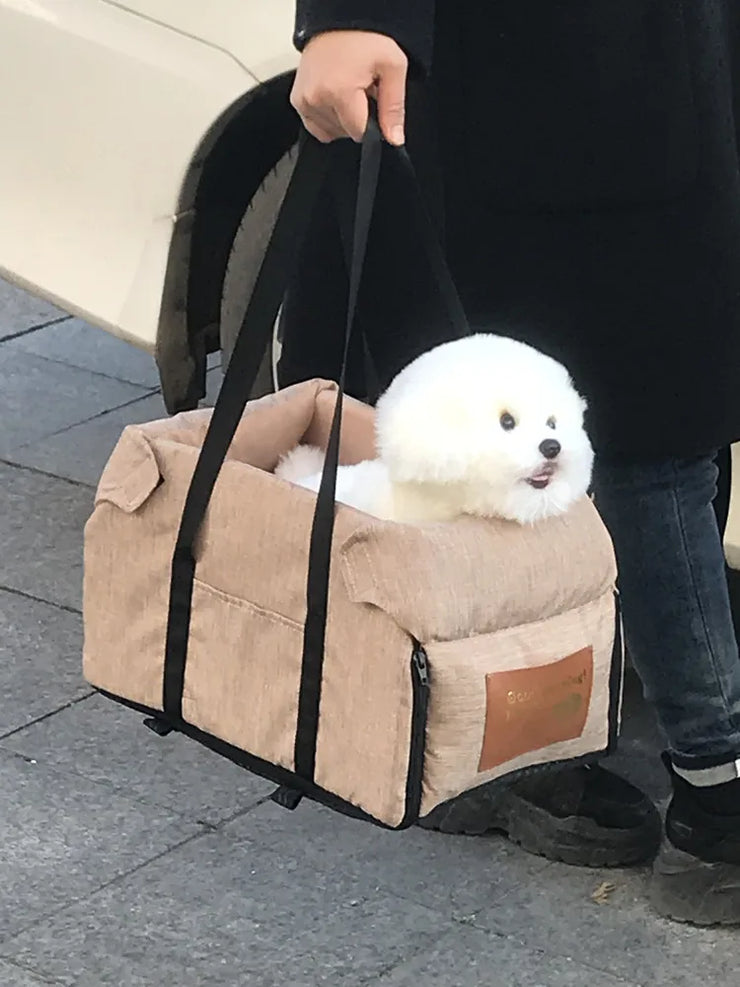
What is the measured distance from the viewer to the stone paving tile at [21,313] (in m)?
4.96

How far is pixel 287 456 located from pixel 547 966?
29.2 inches

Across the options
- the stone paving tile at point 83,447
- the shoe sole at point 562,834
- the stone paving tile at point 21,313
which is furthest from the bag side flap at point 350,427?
the stone paving tile at point 21,313

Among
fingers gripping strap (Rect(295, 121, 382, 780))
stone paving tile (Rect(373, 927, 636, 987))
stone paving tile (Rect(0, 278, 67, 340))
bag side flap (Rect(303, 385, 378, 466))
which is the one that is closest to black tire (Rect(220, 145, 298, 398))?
bag side flap (Rect(303, 385, 378, 466))

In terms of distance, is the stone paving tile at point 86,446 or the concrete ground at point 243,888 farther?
the stone paving tile at point 86,446

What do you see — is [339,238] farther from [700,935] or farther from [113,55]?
[700,935]

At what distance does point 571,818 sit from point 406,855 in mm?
241

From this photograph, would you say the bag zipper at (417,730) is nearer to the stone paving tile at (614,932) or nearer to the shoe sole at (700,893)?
the stone paving tile at (614,932)

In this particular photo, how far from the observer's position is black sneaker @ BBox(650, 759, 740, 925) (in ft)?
7.79

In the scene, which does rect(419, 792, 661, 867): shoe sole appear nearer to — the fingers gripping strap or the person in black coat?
the person in black coat

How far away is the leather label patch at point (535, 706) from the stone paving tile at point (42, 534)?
60.7 inches

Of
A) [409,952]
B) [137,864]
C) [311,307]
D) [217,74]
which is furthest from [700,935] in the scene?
[217,74]

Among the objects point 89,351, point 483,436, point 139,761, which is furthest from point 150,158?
point 89,351

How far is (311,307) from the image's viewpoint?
250cm

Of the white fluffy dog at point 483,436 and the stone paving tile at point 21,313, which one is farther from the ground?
the white fluffy dog at point 483,436
